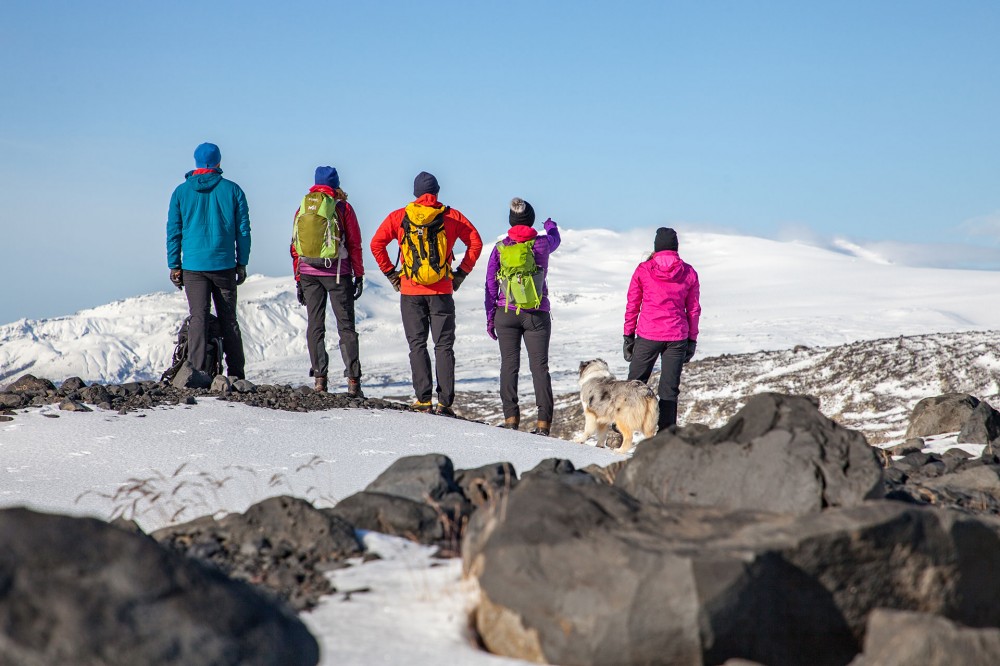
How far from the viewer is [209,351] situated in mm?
11891

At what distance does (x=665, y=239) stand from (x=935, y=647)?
24.4ft

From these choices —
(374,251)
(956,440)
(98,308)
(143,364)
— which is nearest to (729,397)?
(956,440)

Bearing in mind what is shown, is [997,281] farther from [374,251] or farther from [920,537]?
[920,537]

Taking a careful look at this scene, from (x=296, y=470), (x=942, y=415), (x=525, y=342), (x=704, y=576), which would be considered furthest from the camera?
(x=942, y=415)

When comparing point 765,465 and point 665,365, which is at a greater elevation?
point 665,365

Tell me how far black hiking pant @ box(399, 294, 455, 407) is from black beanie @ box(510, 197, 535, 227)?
44.1 inches

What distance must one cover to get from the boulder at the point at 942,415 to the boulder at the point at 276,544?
8.93 m

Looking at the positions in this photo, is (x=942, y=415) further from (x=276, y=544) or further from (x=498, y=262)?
(x=276, y=544)

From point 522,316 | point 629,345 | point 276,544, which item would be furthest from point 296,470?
point 629,345

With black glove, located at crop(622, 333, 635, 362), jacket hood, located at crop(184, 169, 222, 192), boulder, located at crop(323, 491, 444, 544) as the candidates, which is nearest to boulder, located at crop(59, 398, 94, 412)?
jacket hood, located at crop(184, 169, 222, 192)

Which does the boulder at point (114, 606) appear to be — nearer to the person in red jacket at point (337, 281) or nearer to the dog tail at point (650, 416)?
the dog tail at point (650, 416)

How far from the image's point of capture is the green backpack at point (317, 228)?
1102 centimetres

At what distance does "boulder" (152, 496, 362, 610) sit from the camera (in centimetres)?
453

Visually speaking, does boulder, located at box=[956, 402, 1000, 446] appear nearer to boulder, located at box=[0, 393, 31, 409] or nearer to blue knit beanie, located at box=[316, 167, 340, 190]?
blue knit beanie, located at box=[316, 167, 340, 190]
